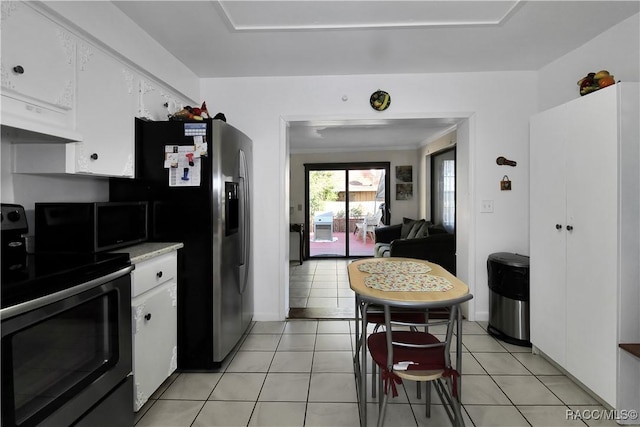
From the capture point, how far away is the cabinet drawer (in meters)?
1.81

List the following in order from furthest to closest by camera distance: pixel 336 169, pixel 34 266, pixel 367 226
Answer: pixel 367 226 < pixel 336 169 < pixel 34 266

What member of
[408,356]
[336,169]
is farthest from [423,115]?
[336,169]

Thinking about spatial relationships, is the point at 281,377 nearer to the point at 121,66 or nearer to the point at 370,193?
the point at 121,66

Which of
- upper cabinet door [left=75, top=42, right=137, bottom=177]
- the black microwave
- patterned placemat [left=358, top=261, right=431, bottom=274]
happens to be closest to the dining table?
patterned placemat [left=358, top=261, right=431, bottom=274]

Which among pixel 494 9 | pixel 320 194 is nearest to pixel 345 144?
pixel 320 194

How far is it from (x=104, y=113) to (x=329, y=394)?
2.21 metres

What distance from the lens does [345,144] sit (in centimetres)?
636

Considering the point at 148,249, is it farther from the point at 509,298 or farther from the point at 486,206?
the point at 486,206

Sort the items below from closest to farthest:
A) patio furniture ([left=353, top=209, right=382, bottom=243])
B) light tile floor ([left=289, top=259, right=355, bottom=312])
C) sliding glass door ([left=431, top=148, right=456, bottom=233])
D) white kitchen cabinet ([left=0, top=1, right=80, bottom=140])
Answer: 1. white kitchen cabinet ([left=0, top=1, right=80, bottom=140])
2. light tile floor ([left=289, top=259, right=355, bottom=312])
3. sliding glass door ([left=431, top=148, right=456, bottom=233])
4. patio furniture ([left=353, top=209, right=382, bottom=243])

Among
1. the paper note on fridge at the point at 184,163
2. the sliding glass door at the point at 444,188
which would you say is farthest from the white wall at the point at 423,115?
the sliding glass door at the point at 444,188

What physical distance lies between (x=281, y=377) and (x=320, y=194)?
5.01 m

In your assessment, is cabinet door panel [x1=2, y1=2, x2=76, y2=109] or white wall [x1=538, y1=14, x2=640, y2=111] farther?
white wall [x1=538, y1=14, x2=640, y2=111]

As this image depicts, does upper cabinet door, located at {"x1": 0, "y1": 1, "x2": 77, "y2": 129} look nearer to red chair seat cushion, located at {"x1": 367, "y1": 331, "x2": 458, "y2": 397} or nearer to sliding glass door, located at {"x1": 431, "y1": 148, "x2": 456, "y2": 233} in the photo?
red chair seat cushion, located at {"x1": 367, "y1": 331, "x2": 458, "y2": 397}

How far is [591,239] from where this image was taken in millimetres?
1965
